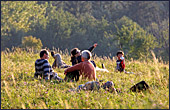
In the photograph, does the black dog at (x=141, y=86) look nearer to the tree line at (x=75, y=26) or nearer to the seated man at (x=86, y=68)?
the seated man at (x=86, y=68)

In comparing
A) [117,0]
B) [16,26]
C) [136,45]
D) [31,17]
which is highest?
[117,0]

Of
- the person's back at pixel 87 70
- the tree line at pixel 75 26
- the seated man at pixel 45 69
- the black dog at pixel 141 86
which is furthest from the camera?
the tree line at pixel 75 26

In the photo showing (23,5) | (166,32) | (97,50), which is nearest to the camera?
(166,32)

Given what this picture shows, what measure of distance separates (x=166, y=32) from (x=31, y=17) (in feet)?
105

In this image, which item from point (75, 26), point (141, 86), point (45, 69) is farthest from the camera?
point (75, 26)

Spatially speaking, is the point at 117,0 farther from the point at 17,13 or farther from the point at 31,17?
the point at 17,13

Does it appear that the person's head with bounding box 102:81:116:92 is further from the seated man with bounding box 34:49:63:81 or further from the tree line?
the tree line

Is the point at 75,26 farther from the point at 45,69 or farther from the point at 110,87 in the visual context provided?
the point at 110,87

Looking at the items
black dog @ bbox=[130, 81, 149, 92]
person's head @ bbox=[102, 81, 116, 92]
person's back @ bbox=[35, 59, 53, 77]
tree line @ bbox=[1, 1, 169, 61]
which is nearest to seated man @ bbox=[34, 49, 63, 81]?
person's back @ bbox=[35, 59, 53, 77]

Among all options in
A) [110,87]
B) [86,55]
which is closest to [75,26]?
[86,55]

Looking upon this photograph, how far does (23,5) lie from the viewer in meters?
57.7

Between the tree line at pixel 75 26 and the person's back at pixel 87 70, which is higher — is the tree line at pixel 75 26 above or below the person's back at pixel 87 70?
above

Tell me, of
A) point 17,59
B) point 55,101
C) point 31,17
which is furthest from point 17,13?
point 55,101

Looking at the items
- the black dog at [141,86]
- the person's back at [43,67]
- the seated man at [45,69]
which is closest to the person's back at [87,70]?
the seated man at [45,69]
